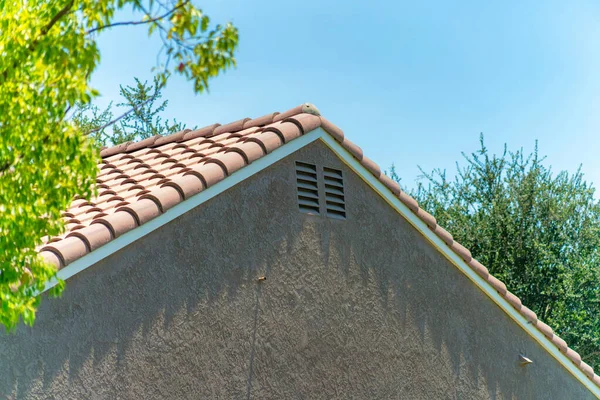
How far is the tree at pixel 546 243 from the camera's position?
27.2 m

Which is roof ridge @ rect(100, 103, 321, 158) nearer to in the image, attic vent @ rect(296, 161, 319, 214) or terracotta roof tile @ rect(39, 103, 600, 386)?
terracotta roof tile @ rect(39, 103, 600, 386)

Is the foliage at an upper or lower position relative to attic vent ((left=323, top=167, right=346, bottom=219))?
upper

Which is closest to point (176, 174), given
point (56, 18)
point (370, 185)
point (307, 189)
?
point (307, 189)

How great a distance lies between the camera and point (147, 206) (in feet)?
27.9

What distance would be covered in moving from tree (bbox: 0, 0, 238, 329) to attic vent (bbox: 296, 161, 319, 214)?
3.73 meters

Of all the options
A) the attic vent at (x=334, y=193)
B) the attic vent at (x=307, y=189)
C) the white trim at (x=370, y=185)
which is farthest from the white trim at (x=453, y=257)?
the attic vent at (x=307, y=189)

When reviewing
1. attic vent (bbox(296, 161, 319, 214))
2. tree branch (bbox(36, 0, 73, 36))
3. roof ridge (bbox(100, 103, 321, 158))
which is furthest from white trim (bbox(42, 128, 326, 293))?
tree branch (bbox(36, 0, 73, 36))

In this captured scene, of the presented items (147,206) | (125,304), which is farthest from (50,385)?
(147,206)

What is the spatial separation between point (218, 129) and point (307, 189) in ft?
7.13

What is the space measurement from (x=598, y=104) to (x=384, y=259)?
86.7 feet

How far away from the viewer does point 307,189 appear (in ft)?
33.3

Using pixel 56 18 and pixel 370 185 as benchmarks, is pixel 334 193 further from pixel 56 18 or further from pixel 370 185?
pixel 56 18

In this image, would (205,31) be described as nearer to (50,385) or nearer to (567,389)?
(50,385)

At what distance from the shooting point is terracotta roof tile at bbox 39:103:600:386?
8.15 m
